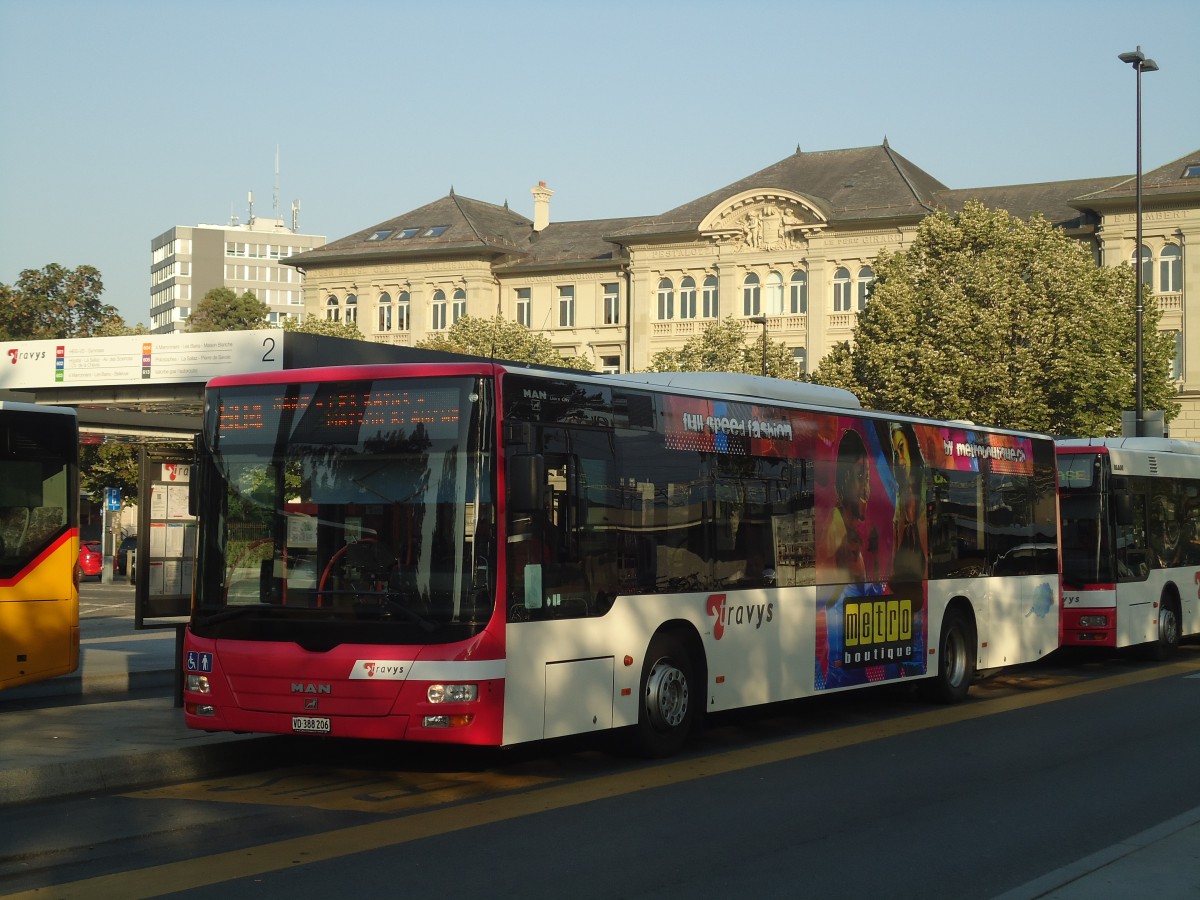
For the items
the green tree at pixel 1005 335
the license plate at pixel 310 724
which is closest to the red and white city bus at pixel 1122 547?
the license plate at pixel 310 724

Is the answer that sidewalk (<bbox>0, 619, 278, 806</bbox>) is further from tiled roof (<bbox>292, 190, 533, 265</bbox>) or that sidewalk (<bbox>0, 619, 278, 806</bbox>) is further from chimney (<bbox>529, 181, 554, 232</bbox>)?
chimney (<bbox>529, 181, 554, 232</bbox>)

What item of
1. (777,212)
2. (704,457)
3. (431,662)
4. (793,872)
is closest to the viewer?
(793,872)

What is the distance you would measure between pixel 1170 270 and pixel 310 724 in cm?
6549

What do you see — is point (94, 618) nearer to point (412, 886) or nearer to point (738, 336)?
point (412, 886)

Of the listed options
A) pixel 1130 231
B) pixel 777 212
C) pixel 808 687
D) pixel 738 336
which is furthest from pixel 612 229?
pixel 808 687

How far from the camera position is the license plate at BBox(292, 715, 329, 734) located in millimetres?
10211

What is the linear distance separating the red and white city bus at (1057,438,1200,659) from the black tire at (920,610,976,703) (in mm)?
4470

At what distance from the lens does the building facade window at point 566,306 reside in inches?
3423

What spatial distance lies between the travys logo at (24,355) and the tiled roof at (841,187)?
55.3 m

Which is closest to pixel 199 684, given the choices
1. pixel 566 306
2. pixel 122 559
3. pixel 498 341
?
pixel 122 559

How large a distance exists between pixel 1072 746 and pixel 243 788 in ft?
22.3

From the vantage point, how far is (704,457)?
1262cm

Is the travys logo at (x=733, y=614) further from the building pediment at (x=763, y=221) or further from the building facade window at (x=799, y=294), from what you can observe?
the building facade window at (x=799, y=294)

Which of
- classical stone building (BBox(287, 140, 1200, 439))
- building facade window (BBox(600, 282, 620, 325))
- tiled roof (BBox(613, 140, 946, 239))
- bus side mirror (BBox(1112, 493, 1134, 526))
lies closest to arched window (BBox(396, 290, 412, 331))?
classical stone building (BBox(287, 140, 1200, 439))
